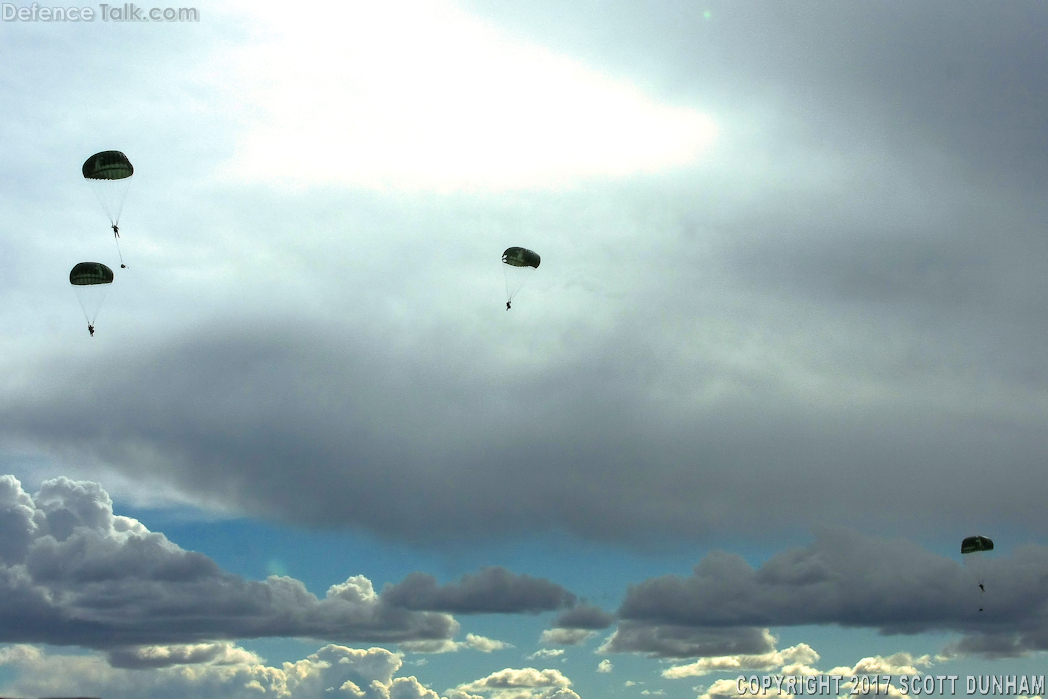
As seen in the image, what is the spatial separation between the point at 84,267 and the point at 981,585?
176776 mm

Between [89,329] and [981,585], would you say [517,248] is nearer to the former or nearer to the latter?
[89,329]

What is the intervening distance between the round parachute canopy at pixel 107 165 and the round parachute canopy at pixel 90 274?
685 inches

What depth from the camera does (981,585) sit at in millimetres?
196750

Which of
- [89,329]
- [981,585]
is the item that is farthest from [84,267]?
[981,585]

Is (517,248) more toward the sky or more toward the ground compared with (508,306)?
more toward the sky

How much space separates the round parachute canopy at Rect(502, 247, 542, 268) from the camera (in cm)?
17600

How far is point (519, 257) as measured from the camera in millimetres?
176875

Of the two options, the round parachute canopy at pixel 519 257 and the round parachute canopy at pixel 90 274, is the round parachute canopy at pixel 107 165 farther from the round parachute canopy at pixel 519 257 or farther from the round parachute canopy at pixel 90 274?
the round parachute canopy at pixel 519 257

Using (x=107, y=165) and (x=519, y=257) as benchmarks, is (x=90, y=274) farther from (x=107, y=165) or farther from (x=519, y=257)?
(x=519, y=257)

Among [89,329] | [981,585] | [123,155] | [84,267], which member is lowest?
[981,585]

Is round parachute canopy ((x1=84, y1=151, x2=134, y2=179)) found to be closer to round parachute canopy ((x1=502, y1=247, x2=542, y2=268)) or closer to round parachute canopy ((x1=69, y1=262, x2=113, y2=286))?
round parachute canopy ((x1=69, y1=262, x2=113, y2=286))

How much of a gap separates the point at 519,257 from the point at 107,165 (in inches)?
2707

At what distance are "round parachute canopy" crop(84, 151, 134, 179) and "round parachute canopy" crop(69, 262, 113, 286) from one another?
17.4m

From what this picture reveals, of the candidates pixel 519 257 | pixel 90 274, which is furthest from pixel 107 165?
pixel 519 257
